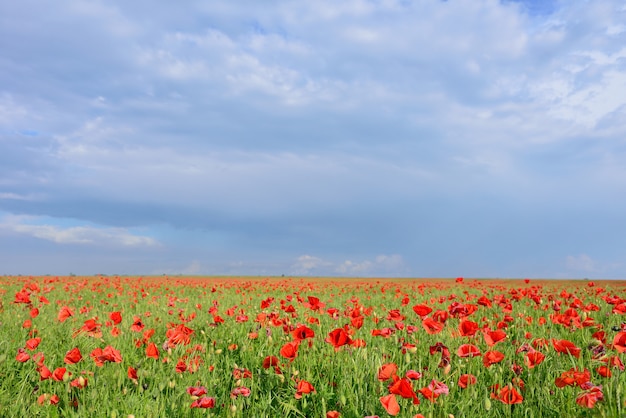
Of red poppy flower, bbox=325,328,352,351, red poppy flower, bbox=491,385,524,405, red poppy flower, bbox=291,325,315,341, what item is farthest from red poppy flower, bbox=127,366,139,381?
red poppy flower, bbox=491,385,524,405

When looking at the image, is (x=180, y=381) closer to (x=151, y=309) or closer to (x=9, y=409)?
(x=9, y=409)

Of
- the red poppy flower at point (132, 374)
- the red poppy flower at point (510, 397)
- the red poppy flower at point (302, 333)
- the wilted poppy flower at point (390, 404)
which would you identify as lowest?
the red poppy flower at point (132, 374)

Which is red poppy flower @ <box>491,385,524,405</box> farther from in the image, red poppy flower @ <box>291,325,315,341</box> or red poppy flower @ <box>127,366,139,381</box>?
red poppy flower @ <box>127,366,139,381</box>

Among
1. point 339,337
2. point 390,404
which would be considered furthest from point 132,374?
point 390,404

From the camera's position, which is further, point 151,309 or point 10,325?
point 151,309

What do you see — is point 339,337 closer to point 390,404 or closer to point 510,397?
point 390,404

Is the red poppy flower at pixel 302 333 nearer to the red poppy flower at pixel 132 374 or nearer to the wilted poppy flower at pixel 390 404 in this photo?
the wilted poppy flower at pixel 390 404

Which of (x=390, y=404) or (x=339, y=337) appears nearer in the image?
(x=390, y=404)

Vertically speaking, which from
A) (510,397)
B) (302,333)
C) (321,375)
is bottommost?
(321,375)

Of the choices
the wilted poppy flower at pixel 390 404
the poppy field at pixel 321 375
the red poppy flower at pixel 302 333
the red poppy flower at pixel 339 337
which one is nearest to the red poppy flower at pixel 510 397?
the poppy field at pixel 321 375

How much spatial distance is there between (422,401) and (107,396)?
2454mm

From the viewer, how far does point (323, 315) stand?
7.68 m

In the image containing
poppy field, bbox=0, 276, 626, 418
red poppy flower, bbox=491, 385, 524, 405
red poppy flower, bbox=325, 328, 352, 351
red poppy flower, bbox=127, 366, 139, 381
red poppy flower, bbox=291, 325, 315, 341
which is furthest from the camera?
red poppy flower, bbox=127, 366, 139, 381

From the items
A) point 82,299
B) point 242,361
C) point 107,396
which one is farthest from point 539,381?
point 82,299
